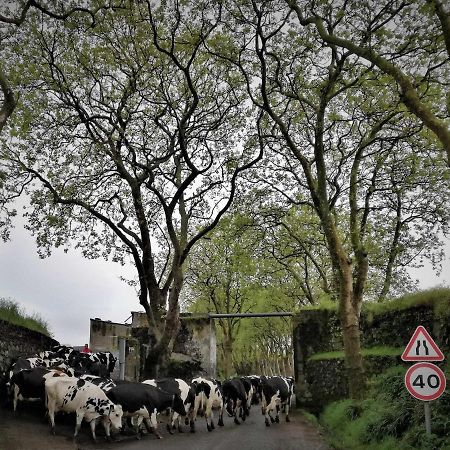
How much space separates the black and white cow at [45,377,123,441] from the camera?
1393cm

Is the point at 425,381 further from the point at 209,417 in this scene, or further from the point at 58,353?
the point at 58,353

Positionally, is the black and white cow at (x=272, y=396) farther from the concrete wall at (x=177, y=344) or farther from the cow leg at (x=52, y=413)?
the concrete wall at (x=177, y=344)

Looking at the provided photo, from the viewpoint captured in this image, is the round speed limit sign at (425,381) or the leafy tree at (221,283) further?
the leafy tree at (221,283)

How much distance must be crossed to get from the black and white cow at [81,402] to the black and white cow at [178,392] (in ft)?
8.37

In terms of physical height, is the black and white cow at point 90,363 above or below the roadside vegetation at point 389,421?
above

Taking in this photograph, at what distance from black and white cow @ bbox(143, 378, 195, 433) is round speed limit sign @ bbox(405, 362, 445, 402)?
9346 mm

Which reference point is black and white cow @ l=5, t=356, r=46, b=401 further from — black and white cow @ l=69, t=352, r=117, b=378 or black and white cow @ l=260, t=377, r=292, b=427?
black and white cow @ l=260, t=377, r=292, b=427

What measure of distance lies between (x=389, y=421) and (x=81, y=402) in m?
8.15

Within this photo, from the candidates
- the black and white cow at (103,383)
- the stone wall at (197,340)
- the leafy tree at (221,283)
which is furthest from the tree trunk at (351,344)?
the stone wall at (197,340)

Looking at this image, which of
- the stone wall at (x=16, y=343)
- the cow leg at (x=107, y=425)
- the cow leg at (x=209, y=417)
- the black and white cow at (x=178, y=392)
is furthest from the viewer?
the stone wall at (x=16, y=343)

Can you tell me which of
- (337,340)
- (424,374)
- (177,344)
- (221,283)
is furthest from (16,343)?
(221,283)

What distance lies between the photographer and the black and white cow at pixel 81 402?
13.9 meters

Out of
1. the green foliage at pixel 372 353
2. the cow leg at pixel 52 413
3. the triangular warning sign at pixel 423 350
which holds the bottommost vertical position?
the cow leg at pixel 52 413

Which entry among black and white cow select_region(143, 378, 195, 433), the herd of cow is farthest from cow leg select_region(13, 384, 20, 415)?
black and white cow select_region(143, 378, 195, 433)
